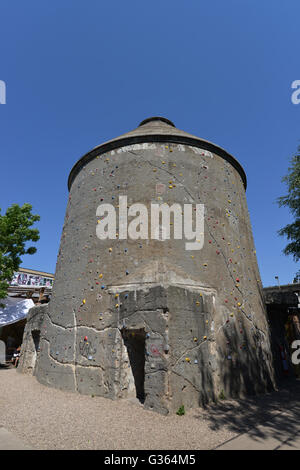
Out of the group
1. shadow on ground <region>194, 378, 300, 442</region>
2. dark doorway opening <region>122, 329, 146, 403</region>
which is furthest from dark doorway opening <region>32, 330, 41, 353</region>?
shadow on ground <region>194, 378, 300, 442</region>

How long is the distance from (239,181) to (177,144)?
3187mm

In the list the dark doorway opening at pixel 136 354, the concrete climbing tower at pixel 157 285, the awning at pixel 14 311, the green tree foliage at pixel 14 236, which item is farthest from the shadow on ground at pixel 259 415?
the awning at pixel 14 311

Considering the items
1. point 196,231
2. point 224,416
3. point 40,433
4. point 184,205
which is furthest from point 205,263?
point 40,433

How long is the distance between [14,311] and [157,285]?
12207mm

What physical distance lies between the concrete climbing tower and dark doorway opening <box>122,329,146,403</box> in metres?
0.03

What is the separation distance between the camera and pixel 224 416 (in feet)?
17.5

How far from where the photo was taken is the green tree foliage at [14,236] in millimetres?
12258

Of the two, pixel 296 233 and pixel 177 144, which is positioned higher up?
pixel 177 144

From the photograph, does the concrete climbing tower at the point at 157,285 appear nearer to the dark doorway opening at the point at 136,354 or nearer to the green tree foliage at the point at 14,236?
the dark doorway opening at the point at 136,354

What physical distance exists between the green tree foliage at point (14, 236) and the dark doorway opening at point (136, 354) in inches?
308

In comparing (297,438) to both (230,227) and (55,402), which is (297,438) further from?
(230,227)

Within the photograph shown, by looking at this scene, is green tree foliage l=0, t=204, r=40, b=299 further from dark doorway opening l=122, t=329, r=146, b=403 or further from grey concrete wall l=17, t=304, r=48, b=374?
dark doorway opening l=122, t=329, r=146, b=403

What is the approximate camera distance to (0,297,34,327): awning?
14.2 meters

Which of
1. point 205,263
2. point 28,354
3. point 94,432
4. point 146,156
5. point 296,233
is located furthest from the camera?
point 296,233
